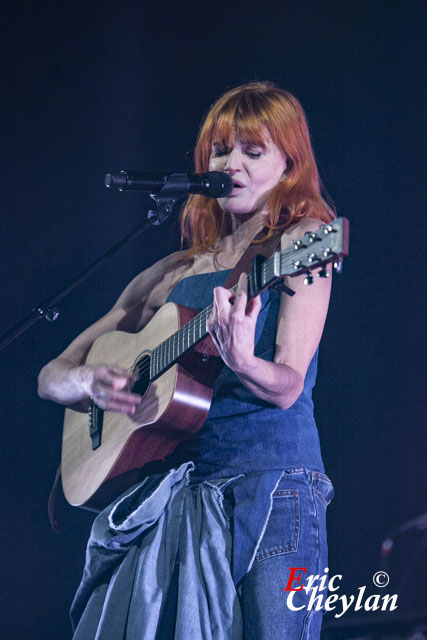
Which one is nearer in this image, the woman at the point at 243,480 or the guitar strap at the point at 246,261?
the woman at the point at 243,480

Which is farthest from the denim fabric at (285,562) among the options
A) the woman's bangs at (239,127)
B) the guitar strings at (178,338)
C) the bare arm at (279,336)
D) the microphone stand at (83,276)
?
the woman's bangs at (239,127)

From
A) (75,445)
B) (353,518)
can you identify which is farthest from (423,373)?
(75,445)

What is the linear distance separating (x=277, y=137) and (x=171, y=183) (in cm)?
39

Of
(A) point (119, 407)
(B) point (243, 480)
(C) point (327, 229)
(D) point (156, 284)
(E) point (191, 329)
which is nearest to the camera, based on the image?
(C) point (327, 229)

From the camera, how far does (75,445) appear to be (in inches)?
93.9

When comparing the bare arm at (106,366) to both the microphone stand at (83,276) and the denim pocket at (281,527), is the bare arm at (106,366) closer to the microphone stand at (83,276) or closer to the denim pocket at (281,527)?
the microphone stand at (83,276)

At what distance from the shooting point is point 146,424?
1832mm

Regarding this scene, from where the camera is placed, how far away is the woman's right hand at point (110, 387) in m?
1.96

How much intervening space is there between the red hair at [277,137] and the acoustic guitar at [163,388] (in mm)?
358

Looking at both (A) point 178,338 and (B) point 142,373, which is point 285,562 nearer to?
(A) point 178,338

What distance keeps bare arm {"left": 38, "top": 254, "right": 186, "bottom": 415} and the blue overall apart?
0.36 m

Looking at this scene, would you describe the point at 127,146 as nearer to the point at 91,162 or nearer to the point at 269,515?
the point at 91,162

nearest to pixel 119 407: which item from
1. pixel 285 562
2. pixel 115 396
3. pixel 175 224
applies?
pixel 115 396

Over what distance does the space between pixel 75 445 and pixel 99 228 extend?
1.22 metres
